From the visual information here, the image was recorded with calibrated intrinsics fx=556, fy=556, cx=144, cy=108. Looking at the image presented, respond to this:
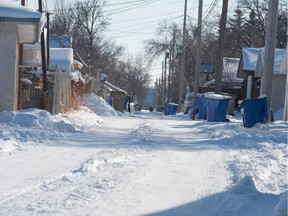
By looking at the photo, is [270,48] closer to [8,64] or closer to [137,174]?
[8,64]

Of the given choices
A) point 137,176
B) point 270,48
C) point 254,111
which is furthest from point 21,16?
point 137,176

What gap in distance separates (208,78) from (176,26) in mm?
10724

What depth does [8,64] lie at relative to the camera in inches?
680

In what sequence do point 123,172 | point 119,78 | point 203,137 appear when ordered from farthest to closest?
point 119,78, point 203,137, point 123,172

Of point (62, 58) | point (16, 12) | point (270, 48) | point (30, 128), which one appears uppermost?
point (16, 12)

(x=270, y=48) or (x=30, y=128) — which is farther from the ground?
(x=270, y=48)

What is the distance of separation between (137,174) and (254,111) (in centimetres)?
1095

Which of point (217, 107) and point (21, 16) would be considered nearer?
point (21, 16)

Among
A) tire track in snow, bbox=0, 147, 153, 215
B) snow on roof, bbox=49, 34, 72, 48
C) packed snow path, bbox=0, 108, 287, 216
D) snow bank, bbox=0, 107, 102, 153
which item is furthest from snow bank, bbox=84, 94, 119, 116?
snow on roof, bbox=49, 34, 72, 48

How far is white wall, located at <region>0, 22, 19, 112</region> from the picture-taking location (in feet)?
56.5

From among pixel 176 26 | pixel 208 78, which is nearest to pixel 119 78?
pixel 176 26

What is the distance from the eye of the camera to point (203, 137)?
625 inches

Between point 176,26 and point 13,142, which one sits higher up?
point 176,26

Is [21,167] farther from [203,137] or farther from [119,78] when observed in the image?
[119,78]
